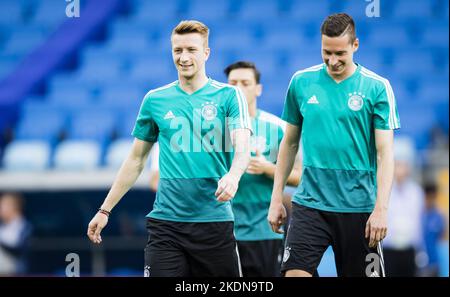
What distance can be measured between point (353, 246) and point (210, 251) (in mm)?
891

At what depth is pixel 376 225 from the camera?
584cm

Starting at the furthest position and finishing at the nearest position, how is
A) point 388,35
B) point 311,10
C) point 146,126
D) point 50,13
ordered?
point 50,13, point 311,10, point 388,35, point 146,126

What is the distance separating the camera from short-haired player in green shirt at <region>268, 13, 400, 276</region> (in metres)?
6.00

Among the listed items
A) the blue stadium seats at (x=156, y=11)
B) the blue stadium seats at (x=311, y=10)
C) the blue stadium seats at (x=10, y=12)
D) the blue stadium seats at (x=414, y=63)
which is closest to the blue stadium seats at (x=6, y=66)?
the blue stadium seats at (x=10, y=12)

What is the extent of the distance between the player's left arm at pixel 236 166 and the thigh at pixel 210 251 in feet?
1.50

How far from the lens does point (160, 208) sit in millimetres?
6098

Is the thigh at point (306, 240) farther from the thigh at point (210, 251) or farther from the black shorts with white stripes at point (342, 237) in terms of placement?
the thigh at point (210, 251)

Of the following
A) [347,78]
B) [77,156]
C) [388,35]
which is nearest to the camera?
[347,78]

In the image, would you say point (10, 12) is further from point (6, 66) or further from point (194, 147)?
point (194, 147)

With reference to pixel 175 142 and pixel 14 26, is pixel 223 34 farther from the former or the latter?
pixel 175 142

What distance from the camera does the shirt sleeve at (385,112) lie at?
601 cm

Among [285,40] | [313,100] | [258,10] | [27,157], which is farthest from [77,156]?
[313,100]
